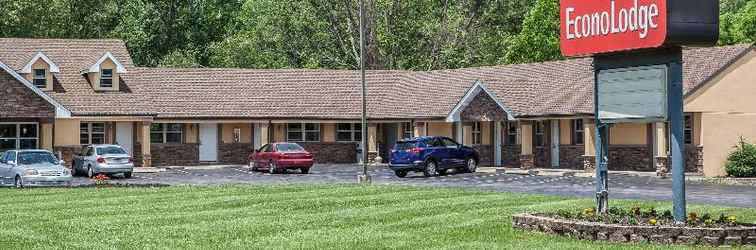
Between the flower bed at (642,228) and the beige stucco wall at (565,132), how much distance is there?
1176 inches

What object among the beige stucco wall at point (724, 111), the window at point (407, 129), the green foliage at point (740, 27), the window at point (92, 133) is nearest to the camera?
the beige stucco wall at point (724, 111)

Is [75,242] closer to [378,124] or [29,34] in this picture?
[378,124]

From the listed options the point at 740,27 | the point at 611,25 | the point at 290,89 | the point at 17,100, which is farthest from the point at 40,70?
the point at 611,25

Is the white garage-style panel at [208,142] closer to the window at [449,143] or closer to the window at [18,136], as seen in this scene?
the window at [18,136]

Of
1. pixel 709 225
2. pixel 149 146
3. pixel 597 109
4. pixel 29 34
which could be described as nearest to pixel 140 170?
pixel 149 146

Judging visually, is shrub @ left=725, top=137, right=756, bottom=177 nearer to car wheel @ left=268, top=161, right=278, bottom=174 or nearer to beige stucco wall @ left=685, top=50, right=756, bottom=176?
beige stucco wall @ left=685, top=50, right=756, bottom=176

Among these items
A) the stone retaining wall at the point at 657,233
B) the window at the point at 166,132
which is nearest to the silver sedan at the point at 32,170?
the window at the point at 166,132

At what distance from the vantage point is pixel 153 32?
7700 cm

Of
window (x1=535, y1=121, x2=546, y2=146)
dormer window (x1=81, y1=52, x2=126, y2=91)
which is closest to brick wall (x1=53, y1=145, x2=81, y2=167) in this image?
dormer window (x1=81, y1=52, x2=126, y2=91)

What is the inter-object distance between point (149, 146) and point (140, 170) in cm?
304

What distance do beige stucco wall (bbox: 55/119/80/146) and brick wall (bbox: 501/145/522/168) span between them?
19056 mm

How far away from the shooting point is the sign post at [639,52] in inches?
750

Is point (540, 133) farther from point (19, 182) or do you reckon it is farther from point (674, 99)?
point (674, 99)

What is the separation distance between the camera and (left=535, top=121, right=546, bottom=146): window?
169ft
